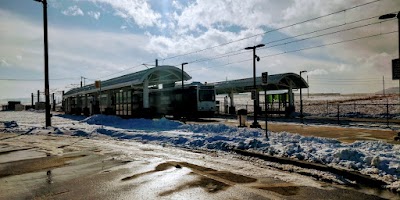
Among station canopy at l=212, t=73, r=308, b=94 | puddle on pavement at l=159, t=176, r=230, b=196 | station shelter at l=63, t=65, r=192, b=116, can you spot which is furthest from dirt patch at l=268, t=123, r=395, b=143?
station shelter at l=63, t=65, r=192, b=116

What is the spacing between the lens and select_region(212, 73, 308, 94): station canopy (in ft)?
107

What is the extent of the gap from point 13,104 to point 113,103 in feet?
209

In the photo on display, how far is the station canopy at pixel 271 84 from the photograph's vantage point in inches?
1289

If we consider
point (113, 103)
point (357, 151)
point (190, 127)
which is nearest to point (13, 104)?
point (113, 103)

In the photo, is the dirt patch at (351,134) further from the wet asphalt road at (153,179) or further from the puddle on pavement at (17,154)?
the puddle on pavement at (17,154)

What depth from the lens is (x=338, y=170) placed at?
23.7 ft

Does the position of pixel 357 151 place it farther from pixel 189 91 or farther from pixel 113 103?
pixel 113 103

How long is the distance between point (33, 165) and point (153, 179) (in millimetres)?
3945

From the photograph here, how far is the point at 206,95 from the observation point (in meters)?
33.3

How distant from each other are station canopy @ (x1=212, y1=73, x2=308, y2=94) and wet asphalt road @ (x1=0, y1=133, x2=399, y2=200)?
23.8m

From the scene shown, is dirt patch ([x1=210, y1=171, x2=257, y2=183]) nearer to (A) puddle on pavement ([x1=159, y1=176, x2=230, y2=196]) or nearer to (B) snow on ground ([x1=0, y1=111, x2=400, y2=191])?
(A) puddle on pavement ([x1=159, y1=176, x2=230, y2=196])

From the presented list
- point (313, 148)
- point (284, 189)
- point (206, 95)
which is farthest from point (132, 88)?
point (284, 189)

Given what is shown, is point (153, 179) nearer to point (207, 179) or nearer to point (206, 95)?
point (207, 179)

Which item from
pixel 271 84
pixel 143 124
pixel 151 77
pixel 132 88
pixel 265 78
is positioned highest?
pixel 151 77
